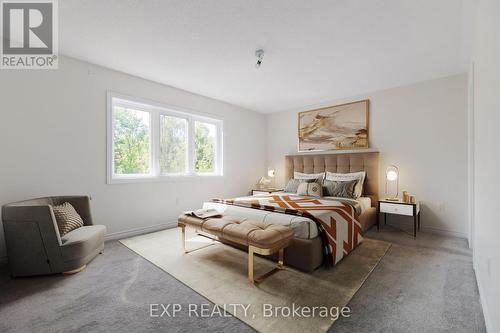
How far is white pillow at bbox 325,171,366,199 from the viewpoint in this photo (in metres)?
3.84

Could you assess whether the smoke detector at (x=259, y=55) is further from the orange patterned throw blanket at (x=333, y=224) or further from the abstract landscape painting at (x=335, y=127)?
the abstract landscape painting at (x=335, y=127)

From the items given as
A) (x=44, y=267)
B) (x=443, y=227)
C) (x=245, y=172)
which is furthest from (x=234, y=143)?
(x=443, y=227)

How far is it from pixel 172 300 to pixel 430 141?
169 inches

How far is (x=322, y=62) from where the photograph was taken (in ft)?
10.2

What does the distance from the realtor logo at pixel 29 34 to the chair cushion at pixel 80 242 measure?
2113 mm

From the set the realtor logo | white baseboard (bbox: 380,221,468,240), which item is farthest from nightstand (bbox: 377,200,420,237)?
the realtor logo

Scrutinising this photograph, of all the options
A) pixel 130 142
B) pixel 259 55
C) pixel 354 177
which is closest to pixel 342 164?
pixel 354 177

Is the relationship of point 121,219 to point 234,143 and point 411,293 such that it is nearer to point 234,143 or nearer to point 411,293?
point 234,143

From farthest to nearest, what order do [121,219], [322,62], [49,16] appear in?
[121,219]
[322,62]
[49,16]

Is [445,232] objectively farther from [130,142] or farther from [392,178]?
[130,142]

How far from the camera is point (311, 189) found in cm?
397

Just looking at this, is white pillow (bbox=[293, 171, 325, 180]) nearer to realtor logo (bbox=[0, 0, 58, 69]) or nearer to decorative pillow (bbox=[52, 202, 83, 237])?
decorative pillow (bbox=[52, 202, 83, 237])

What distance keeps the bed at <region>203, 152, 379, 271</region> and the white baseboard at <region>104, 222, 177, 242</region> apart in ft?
3.31

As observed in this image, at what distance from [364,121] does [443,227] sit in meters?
2.16
